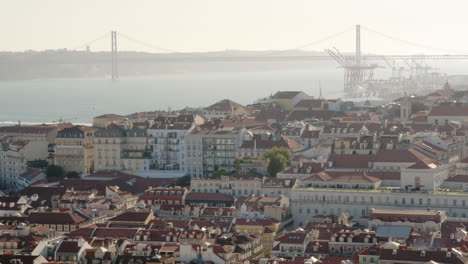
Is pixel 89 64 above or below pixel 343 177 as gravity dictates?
above

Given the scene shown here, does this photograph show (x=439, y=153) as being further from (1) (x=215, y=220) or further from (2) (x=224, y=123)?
(2) (x=224, y=123)

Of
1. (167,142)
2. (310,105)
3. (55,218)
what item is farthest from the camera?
(310,105)

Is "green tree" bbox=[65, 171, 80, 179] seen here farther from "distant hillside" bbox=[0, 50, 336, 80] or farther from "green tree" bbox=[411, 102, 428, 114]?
"distant hillside" bbox=[0, 50, 336, 80]

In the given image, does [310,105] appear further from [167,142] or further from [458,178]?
→ [458,178]

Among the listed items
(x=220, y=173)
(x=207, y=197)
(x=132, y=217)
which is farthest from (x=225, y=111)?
(x=132, y=217)

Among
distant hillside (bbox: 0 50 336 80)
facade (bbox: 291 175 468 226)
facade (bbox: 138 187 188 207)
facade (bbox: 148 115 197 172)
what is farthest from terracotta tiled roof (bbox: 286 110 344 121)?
distant hillside (bbox: 0 50 336 80)

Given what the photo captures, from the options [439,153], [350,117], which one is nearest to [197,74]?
[350,117]
